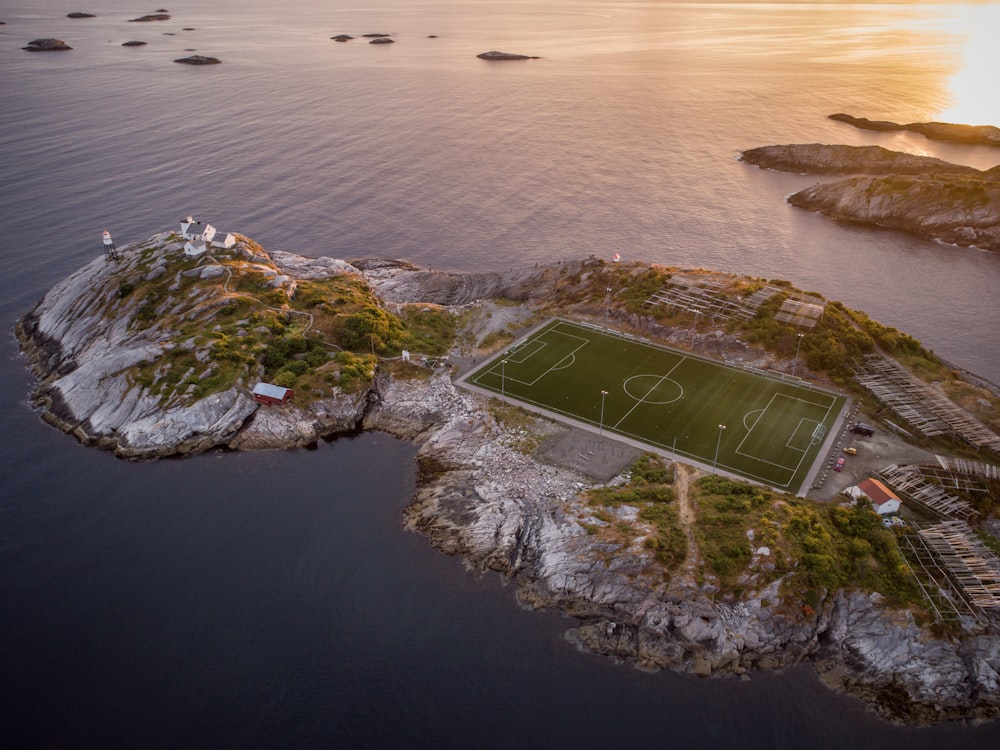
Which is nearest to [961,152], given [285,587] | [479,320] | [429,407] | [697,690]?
[479,320]

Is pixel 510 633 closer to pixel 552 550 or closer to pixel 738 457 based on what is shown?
pixel 552 550

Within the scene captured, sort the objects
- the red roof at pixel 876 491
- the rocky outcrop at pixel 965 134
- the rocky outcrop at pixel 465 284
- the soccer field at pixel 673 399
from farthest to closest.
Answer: the rocky outcrop at pixel 965 134 < the rocky outcrop at pixel 465 284 < the soccer field at pixel 673 399 < the red roof at pixel 876 491

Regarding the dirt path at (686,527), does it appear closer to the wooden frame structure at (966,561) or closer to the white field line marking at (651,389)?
the white field line marking at (651,389)

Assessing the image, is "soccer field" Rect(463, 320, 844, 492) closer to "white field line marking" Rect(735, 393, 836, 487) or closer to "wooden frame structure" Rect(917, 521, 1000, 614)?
"white field line marking" Rect(735, 393, 836, 487)

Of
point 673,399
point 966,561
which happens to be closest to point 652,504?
point 673,399

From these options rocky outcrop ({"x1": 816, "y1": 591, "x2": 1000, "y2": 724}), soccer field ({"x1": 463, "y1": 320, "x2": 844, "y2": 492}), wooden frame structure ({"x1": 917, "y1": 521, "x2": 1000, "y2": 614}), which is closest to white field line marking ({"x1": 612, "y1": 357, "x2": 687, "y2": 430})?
Result: soccer field ({"x1": 463, "y1": 320, "x2": 844, "y2": 492})

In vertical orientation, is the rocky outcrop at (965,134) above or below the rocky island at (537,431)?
above

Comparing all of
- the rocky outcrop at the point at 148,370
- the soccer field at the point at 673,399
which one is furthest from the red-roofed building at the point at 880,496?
the rocky outcrop at the point at 148,370

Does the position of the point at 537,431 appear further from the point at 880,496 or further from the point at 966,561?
the point at 966,561
